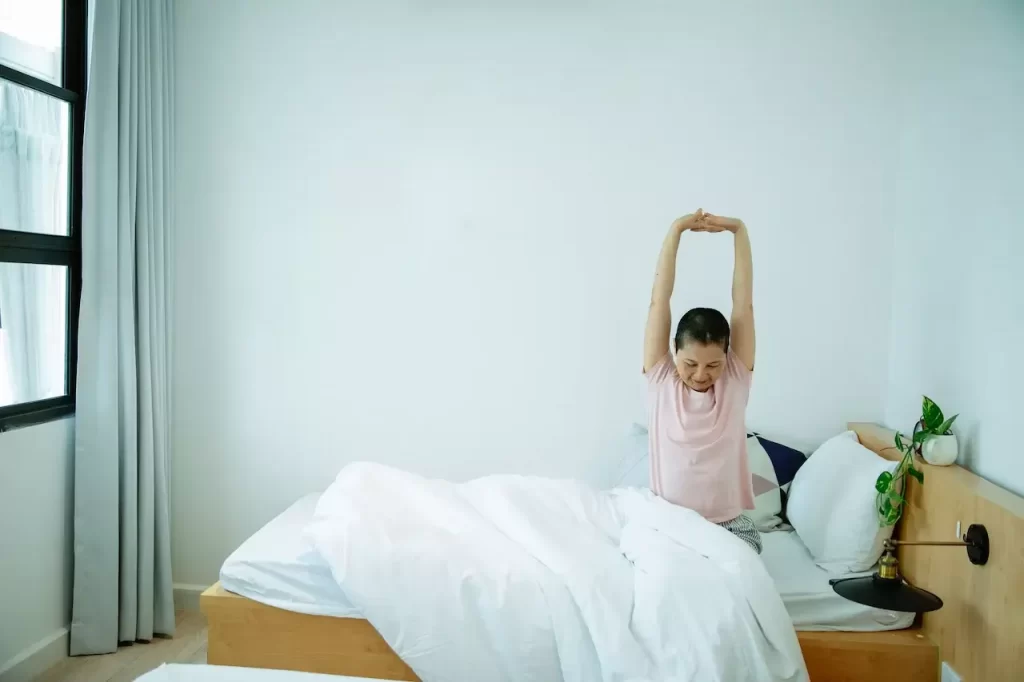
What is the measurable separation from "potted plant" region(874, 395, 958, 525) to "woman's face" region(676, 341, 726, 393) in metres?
0.54

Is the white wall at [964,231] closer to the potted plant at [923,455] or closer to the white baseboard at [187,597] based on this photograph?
the potted plant at [923,455]

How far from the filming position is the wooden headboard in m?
1.68

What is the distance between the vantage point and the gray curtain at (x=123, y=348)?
8.63 ft

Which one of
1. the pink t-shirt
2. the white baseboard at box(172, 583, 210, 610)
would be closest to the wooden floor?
the white baseboard at box(172, 583, 210, 610)

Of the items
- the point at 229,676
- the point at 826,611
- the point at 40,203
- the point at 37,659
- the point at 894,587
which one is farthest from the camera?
the point at 40,203

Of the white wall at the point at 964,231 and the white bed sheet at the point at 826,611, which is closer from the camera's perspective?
the white wall at the point at 964,231

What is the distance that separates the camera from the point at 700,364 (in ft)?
7.06

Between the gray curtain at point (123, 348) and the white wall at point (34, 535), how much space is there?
0.06 m

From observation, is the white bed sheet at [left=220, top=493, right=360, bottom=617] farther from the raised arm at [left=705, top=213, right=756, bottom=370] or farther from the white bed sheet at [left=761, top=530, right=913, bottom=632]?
the raised arm at [left=705, top=213, right=756, bottom=370]

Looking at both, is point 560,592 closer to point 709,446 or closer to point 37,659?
point 709,446

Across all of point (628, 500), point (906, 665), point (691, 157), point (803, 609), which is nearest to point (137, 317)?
point (628, 500)

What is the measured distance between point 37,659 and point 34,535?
0.40 metres

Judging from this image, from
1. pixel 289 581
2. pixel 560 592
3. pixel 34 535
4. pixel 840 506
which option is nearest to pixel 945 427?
pixel 840 506

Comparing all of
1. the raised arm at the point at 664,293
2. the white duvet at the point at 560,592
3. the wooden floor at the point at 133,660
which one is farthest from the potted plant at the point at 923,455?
the wooden floor at the point at 133,660
